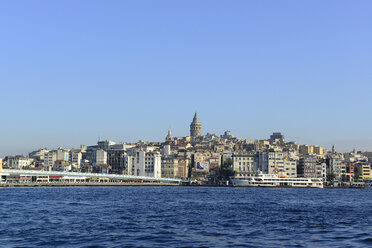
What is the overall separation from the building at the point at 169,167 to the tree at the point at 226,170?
43.9 ft

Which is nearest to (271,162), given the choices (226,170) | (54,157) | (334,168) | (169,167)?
(226,170)

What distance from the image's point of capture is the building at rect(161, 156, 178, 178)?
160 meters

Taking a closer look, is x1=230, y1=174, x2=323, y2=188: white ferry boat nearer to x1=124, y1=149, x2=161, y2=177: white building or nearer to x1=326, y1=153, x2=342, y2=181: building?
x1=124, y1=149, x2=161, y2=177: white building

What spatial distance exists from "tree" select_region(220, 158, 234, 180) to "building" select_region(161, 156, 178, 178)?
13375 millimetres

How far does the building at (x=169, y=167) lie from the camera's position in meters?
160

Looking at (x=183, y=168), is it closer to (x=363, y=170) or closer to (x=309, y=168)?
(x=309, y=168)

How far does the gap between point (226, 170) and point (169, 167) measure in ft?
56.2

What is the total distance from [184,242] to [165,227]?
574 centimetres

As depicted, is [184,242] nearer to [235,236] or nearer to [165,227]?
[235,236]

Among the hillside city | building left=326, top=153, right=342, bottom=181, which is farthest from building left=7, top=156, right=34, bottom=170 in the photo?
building left=326, top=153, right=342, bottom=181

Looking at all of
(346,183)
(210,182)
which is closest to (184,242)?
(210,182)

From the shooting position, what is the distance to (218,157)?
6831 inches

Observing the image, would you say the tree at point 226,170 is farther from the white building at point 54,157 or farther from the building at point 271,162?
the white building at point 54,157

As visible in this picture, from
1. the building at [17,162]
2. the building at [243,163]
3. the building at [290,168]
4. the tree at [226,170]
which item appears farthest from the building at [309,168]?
the building at [17,162]
